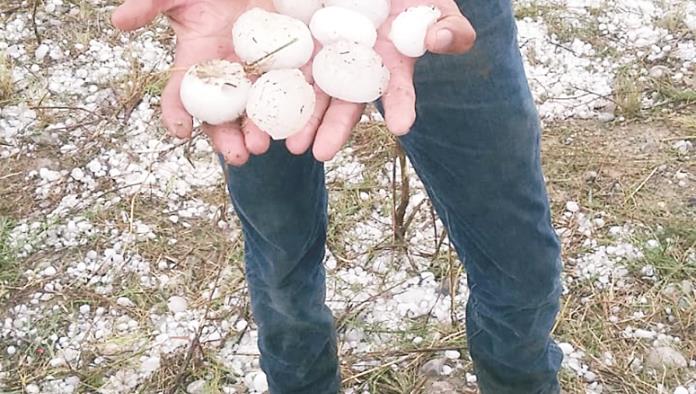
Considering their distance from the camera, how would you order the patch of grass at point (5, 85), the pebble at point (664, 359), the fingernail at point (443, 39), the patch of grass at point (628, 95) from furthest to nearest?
the patch of grass at point (5, 85) < the patch of grass at point (628, 95) < the pebble at point (664, 359) < the fingernail at point (443, 39)

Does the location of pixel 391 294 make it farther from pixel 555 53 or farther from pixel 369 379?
pixel 555 53

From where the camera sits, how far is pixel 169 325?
1714mm

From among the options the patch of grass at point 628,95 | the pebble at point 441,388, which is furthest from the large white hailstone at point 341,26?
the patch of grass at point 628,95

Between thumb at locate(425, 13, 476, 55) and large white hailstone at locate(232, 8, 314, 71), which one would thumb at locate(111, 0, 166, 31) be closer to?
large white hailstone at locate(232, 8, 314, 71)

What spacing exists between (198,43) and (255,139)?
0.52ft

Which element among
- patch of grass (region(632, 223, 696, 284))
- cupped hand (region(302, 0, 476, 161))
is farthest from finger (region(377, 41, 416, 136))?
patch of grass (region(632, 223, 696, 284))

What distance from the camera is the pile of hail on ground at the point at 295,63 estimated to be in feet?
3.50

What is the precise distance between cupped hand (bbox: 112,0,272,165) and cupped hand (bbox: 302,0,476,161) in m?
0.06

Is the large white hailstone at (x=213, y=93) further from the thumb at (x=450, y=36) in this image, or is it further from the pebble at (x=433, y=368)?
the pebble at (x=433, y=368)

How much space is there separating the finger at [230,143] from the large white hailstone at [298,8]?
19cm

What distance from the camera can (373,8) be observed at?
3.81 ft

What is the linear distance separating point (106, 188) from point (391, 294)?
0.63 meters

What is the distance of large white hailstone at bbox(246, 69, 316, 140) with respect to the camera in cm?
107

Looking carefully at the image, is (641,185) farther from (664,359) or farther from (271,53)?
(271,53)
